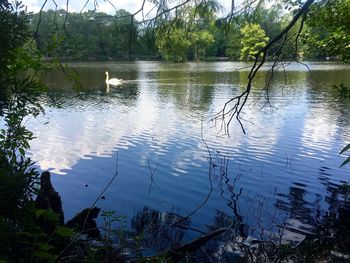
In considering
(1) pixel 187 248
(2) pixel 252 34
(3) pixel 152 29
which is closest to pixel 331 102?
(2) pixel 252 34

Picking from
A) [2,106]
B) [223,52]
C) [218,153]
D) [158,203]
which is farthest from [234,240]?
[223,52]

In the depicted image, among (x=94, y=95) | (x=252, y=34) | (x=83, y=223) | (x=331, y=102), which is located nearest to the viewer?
(x=252, y=34)

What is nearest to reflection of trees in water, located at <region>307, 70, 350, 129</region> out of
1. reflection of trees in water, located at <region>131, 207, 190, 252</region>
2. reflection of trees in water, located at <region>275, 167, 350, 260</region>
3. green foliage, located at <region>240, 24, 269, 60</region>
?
green foliage, located at <region>240, 24, 269, 60</region>

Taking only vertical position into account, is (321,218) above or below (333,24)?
below

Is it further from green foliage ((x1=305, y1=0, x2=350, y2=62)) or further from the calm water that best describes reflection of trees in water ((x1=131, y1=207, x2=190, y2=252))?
green foliage ((x1=305, y1=0, x2=350, y2=62))

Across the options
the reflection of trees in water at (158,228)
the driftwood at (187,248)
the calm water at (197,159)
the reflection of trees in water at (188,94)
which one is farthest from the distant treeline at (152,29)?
the reflection of trees in water at (188,94)

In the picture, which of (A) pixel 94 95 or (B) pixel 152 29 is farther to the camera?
(A) pixel 94 95

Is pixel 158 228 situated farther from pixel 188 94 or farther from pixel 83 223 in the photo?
pixel 188 94

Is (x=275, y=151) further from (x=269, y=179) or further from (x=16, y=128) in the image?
(x=16, y=128)

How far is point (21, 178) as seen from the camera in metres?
2.59

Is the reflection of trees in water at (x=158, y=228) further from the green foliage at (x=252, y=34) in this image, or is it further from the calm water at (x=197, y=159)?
the green foliage at (x=252, y=34)

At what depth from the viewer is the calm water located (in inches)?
325

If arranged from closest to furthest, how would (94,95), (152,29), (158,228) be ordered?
(152,29)
(158,228)
(94,95)

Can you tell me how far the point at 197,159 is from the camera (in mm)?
11648
